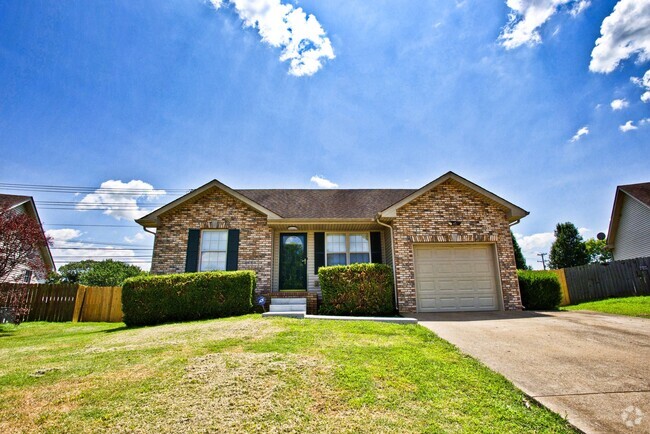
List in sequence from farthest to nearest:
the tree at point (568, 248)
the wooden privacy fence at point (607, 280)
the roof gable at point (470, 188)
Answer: the tree at point (568, 248) < the wooden privacy fence at point (607, 280) < the roof gable at point (470, 188)

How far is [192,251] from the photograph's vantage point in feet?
38.2

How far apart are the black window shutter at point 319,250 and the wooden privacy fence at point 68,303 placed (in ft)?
28.4

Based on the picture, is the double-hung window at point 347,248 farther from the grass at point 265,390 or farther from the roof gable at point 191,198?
the grass at point 265,390

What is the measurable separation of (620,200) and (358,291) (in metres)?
21.0

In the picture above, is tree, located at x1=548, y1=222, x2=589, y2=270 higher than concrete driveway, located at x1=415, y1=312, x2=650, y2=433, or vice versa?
tree, located at x1=548, y1=222, x2=589, y2=270

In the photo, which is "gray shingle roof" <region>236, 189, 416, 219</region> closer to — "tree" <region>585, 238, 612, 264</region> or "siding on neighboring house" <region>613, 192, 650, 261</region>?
"siding on neighboring house" <region>613, 192, 650, 261</region>

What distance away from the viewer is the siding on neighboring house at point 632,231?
710 inches

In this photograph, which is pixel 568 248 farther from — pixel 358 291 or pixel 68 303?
pixel 68 303

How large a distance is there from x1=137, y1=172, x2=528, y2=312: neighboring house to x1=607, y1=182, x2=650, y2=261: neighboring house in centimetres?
1338

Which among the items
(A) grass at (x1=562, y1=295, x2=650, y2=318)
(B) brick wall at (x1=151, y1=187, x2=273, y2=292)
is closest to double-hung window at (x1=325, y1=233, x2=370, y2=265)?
(B) brick wall at (x1=151, y1=187, x2=273, y2=292)

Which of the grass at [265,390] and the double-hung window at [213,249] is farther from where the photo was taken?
the double-hung window at [213,249]

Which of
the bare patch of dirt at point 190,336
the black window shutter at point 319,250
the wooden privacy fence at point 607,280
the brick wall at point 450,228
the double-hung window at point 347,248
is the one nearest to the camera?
the bare patch of dirt at point 190,336

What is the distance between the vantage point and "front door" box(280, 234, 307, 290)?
40.1 ft

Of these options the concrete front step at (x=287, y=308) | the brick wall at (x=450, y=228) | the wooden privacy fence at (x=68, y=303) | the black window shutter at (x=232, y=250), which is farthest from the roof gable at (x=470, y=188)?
the wooden privacy fence at (x=68, y=303)
